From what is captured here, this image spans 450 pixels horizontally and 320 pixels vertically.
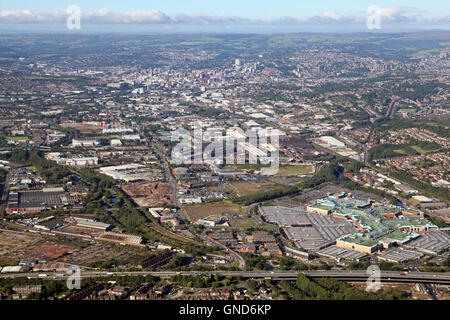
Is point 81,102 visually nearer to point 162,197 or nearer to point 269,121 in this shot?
point 269,121

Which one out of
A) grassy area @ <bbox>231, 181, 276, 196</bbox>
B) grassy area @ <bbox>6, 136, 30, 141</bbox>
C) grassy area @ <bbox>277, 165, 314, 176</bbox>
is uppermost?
grassy area @ <bbox>6, 136, 30, 141</bbox>

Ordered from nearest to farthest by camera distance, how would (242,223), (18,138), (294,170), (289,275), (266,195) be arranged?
(289,275)
(242,223)
(266,195)
(294,170)
(18,138)

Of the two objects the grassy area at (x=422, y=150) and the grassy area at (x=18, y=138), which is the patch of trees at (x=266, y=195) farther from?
the grassy area at (x=18, y=138)

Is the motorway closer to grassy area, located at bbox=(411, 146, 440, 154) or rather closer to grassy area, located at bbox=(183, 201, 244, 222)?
grassy area, located at bbox=(183, 201, 244, 222)

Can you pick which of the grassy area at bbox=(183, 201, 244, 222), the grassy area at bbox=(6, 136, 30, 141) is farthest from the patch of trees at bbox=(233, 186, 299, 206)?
the grassy area at bbox=(6, 136, 30, 141)

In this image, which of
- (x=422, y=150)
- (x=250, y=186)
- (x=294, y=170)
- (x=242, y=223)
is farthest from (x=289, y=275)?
(x=422, y=150)

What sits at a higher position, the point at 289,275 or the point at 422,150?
the point at 422,150

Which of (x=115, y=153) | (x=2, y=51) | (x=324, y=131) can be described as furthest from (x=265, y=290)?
(x=2, y=51)

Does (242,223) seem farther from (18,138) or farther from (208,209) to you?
(18,138)
